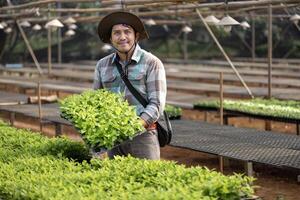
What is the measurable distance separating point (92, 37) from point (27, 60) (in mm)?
3216

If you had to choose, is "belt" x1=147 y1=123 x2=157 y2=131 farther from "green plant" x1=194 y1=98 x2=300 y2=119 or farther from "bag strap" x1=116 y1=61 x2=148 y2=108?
"green plant" x1=194 y1=98 x2=300 y2=119

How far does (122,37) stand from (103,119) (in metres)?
0.57

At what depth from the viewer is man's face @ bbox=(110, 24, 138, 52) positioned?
4.18 meters

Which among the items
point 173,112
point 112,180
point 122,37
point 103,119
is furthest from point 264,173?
point 112,180

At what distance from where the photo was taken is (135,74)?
4.21m

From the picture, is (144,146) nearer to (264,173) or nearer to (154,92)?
(154,92)

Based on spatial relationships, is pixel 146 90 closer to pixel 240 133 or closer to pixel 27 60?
pixel 240 133

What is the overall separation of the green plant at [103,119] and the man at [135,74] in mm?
133

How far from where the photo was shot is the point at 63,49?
3073cm

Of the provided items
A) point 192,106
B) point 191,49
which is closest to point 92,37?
point 191,49

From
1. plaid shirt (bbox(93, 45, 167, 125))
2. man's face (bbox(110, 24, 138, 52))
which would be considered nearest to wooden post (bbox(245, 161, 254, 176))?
plaid shirt (bbox(93, 45, 167, 125))

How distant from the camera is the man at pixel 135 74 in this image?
4145mm

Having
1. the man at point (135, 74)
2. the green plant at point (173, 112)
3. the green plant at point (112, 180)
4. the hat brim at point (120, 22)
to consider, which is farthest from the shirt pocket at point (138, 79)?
the green plant at point (173, 112)

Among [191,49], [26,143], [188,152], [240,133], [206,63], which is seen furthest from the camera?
[191,49]
